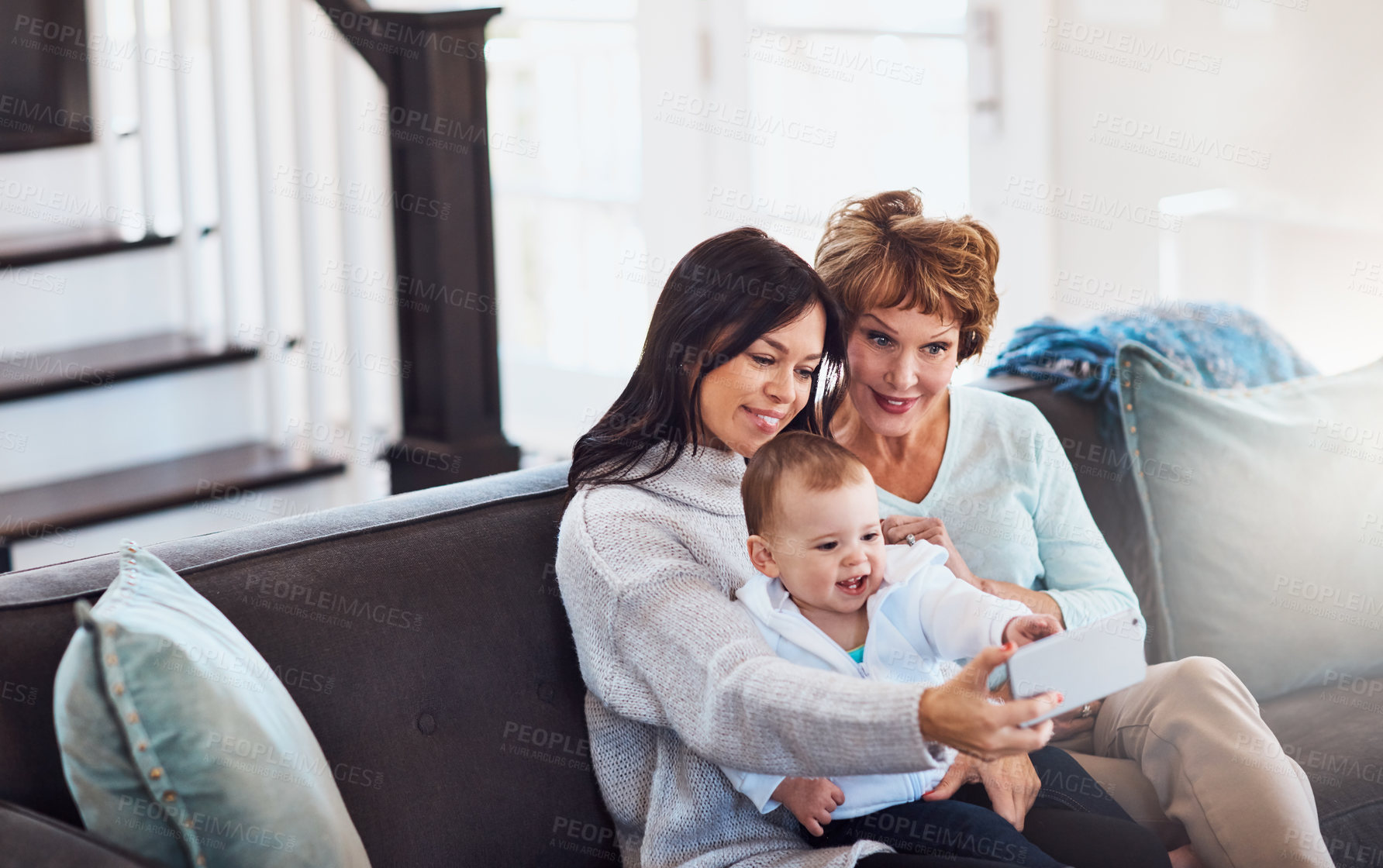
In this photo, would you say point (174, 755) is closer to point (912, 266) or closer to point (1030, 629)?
point (1030, 629)

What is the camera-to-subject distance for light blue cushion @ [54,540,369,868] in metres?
1.10

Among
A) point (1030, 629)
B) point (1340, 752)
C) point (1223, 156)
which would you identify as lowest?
point (1340, 752)

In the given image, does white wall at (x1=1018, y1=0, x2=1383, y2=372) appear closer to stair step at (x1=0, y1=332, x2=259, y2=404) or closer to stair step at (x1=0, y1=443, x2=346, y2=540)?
stair step at (x1=0, y1=443, x2=346, y2=540)

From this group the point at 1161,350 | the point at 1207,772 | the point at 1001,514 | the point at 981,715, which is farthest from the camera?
the point at 1161,350

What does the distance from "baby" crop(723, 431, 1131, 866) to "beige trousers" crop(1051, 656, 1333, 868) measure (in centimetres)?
29

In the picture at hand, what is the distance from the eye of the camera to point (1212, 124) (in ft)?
10.2

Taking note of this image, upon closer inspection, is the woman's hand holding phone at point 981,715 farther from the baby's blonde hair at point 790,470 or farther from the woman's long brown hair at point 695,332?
the woman's long brown hair at point 695,332

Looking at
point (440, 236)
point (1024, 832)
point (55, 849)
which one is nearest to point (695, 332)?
point (1024, 832)

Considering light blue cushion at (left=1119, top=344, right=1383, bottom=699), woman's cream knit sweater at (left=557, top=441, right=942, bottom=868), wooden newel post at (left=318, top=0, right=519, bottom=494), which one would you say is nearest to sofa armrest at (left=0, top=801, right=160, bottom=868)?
woman's cream knit sweater at (left=557, top=441, right=942, bottom=868)

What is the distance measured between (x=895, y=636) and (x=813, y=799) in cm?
19

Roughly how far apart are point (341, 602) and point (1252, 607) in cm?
134

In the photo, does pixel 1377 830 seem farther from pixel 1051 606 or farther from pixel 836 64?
pixel 836 64

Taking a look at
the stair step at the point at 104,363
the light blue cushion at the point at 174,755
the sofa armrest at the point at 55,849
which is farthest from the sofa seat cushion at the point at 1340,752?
the stair step at the point at 104,363

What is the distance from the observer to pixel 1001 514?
67.6 inches
